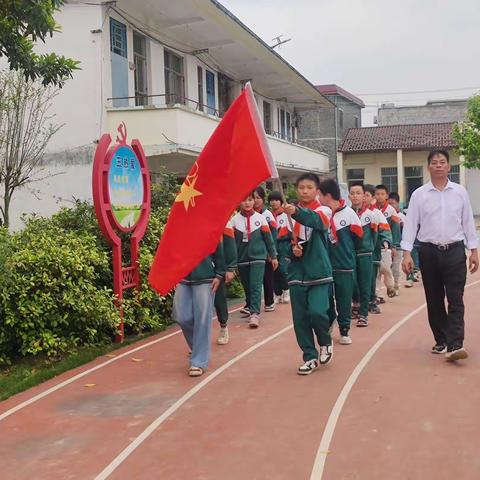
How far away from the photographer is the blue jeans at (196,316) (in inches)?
240

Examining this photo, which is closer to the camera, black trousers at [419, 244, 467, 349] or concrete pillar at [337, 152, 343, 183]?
black trousers at [419, 244, 467, 349]

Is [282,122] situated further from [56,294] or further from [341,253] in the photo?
[56,294]

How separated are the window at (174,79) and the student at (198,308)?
9.84m

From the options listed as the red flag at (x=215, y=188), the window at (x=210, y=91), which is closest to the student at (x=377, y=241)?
the red flag at (x=215, y=188)

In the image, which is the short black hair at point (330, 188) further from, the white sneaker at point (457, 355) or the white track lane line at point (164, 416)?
the white sneaker at point (457, 355)

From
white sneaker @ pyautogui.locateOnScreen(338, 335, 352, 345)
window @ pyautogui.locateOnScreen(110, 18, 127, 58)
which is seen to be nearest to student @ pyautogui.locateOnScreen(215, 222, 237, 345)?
white sneaker @ pyautogui.locateOnScreen(338, 335, 352, 345)

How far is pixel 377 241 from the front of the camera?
Answer: 9.35 metres

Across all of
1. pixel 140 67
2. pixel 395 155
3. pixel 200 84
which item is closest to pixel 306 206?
pixel 140 67

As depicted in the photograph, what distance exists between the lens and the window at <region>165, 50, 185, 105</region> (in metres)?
15.7

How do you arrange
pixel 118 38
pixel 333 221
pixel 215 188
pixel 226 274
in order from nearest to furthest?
pixel 215 188 < pixel 226 274 < pixel 333 221 < pixel 118 38

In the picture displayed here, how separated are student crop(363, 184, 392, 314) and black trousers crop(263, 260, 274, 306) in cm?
145

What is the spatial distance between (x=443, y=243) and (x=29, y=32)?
13.6ft

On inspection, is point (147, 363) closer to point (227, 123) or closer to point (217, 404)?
point (217, 404)

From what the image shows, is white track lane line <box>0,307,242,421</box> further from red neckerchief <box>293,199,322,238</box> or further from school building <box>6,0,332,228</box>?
school building <box>6,0,332,228</box>
